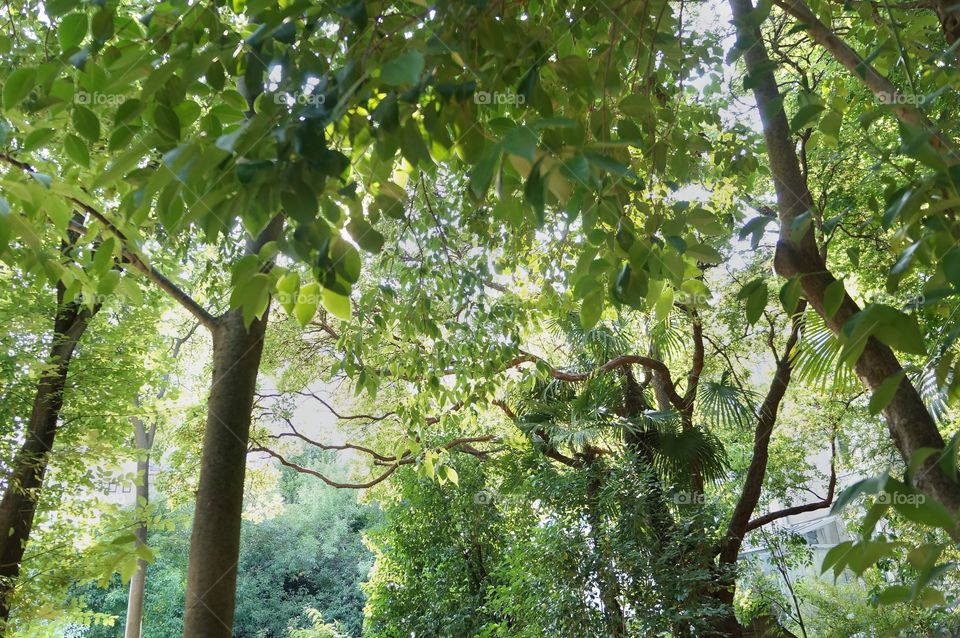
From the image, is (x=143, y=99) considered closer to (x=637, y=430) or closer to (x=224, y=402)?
(x=224, y=402)

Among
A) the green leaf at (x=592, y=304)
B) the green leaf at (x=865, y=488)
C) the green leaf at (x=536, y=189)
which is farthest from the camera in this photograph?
the green leaf at (x=592, y=304)

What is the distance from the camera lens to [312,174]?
65 centimetres

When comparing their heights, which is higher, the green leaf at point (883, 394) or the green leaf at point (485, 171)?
the green leaf at point (485, 171)

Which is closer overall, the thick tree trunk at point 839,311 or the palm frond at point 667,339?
the thick tree trunk at point 839,311

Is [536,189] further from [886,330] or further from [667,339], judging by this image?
[667,339]

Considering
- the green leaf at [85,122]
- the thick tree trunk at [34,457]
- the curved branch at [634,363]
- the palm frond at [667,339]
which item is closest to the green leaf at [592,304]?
the green leaf at [85,122]

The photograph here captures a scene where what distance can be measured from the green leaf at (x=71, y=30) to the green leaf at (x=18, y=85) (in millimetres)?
46

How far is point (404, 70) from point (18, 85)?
1.55 ft

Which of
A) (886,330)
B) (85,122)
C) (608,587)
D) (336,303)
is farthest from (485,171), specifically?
(608,587)

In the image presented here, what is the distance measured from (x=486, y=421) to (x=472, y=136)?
705cm

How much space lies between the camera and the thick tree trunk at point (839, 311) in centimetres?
159

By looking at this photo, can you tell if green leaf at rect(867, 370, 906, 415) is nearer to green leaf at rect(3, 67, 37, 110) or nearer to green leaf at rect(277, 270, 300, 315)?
green leaf at rect(277, 270, 300, 315)

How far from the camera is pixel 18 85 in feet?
2.56

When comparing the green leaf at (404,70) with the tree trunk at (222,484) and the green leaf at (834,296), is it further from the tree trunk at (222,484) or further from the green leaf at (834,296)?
the tree trunk at (222,484)
